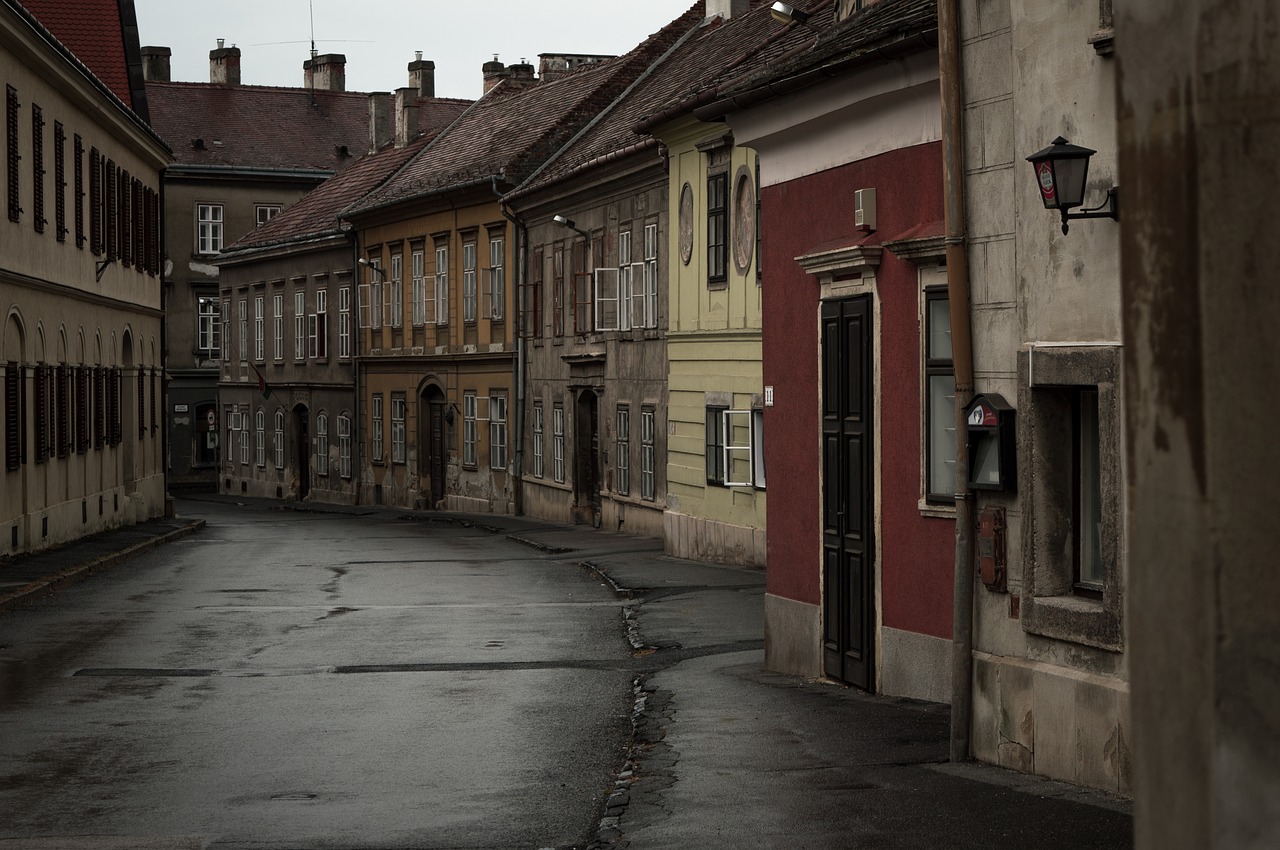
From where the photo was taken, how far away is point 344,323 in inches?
2160

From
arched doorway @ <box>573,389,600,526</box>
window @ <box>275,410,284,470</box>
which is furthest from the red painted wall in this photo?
window @ <box>275,410,284,470</box>

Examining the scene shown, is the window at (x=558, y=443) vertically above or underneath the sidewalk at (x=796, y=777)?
above

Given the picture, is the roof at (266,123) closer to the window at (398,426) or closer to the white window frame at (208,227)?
the white window frame at (208,227)

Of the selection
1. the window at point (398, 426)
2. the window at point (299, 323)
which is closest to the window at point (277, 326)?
the window at point (299, 323)

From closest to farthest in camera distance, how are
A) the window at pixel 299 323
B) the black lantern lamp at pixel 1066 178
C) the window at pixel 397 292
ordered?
the black lantern lamp at pixel 1066 178
the window at pixel 397 292
the window at pixel 299 323

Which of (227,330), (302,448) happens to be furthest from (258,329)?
(302,448)

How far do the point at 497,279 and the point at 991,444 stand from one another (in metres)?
33.9

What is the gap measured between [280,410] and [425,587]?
36.9m

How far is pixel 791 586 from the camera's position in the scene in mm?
14625

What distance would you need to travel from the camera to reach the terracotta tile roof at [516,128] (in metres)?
42.2

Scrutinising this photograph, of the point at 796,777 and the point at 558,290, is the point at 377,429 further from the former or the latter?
the point at 796,777

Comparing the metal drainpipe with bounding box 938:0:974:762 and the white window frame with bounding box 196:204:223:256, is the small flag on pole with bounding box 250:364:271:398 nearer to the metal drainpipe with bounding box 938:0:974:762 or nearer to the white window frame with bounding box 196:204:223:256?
the white window frame with bounding box 196:204:223:256

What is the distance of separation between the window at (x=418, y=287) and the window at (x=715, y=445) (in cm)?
2192

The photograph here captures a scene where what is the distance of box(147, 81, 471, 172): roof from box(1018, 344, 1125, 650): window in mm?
60932
